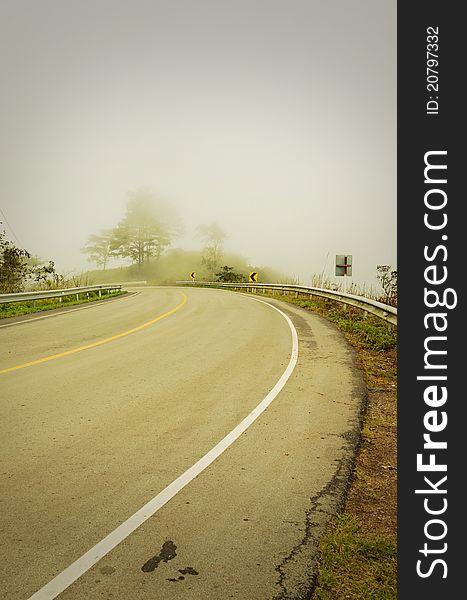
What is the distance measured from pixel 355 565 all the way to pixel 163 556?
1266 millimetres

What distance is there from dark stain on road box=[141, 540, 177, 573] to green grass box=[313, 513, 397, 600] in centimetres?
96

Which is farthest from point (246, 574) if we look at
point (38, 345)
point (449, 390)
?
point (38, 345)

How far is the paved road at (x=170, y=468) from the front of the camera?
2943 mm

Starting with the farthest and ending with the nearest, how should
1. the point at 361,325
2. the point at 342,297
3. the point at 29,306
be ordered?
the point at 29,306
the point at 342,297
the point at 361,325

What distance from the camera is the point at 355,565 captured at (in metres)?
3.08

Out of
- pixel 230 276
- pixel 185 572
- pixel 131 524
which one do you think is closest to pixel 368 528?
pixel 185 572

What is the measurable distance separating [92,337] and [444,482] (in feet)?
35.8

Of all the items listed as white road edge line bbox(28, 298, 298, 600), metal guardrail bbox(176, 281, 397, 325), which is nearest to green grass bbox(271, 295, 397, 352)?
metal guardrail bbox(176, 281, 397, 325)

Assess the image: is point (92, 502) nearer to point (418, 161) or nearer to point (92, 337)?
point (418, 161)

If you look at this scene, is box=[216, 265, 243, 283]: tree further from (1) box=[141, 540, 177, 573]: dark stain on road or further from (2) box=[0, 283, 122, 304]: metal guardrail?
(1) box=[141, 540, 177, 573]: dark stain on road

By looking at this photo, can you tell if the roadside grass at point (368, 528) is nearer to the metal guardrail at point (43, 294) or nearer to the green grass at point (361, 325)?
the green grass at point (361, 325)

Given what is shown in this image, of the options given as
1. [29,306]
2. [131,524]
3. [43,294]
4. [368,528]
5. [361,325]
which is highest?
[43,294]

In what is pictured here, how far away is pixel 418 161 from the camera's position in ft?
11.5

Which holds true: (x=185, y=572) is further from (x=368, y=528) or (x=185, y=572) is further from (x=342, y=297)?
(x=342, y=297)
